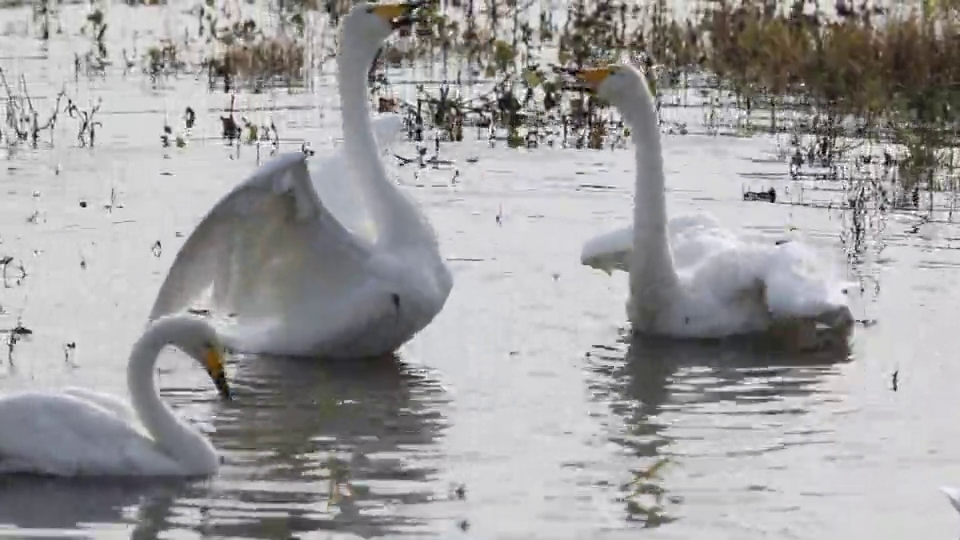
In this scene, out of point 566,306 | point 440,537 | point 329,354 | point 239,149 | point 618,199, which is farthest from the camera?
point 239,149

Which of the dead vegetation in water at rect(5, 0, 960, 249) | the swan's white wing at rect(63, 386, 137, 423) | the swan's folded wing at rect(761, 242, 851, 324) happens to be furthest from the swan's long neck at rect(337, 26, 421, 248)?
the dead vegetation in water at rect(5, 0, 960, 249)

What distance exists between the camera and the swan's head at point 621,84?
11.6m

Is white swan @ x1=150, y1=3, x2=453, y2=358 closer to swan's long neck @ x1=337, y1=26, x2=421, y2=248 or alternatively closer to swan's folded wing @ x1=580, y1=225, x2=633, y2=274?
swan's long neck @ x1=337, y1=26, x2=421, y2=248

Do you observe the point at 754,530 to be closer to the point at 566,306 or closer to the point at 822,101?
the point at 566,306

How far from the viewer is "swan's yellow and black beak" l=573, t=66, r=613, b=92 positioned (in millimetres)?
11586

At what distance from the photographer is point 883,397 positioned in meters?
9.75

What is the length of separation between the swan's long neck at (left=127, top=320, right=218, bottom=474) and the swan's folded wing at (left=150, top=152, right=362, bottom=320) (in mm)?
1590

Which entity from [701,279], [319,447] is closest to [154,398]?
[319,447]

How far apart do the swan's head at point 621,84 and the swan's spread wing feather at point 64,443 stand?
3953mm

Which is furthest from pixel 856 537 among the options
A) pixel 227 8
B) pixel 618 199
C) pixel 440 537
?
pixel 227 8

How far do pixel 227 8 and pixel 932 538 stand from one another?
15020 millimetres

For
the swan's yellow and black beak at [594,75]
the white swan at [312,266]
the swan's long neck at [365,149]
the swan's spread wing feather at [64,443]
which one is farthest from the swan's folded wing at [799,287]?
the swan's spread wing feather at [64,443]

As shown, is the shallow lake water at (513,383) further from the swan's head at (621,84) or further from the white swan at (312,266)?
the swan's head at (621,84)

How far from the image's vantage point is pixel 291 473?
27.8 feet
